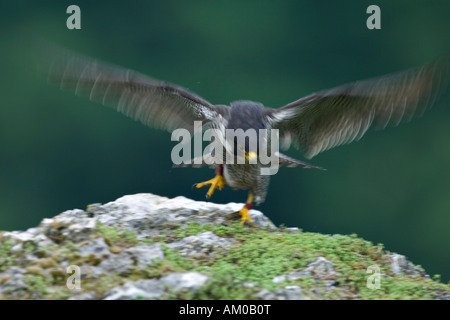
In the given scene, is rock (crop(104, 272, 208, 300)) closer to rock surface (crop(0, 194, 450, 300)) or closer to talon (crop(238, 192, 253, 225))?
rock surface (crop(0, 194, 450, 300))

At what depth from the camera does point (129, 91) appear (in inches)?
254

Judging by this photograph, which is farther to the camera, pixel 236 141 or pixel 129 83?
pixel 129 83

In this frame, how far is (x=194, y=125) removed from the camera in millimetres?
6641

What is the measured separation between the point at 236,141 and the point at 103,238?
1.71 m

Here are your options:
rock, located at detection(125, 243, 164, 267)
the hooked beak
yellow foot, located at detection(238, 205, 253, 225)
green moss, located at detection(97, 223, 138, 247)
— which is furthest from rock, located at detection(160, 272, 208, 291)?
yellow foot, located at detection(238, 205, 253, 225)

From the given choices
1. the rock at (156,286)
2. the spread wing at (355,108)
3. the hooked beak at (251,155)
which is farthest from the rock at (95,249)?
the spread wing at (355,108)

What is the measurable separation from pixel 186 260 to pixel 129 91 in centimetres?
210

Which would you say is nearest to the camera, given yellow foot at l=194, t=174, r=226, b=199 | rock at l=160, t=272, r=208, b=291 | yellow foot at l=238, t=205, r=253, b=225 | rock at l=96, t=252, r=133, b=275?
rock at l=160, t=272, r=208, b=291

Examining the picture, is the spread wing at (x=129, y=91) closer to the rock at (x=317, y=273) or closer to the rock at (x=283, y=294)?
the rock at (x=317, y=273)

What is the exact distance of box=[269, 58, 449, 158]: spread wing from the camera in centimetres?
555

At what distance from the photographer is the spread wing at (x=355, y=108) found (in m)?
5.55
